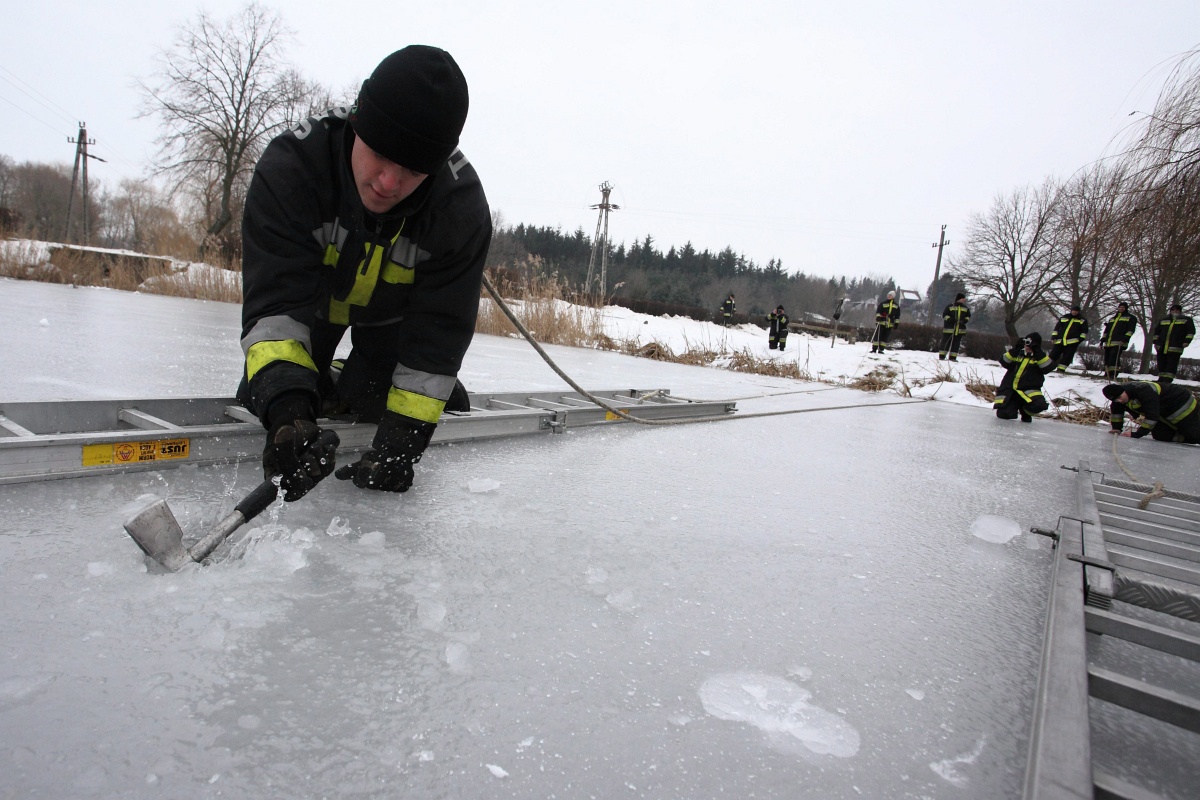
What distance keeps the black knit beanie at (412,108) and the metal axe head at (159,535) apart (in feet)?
2.80

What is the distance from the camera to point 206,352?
4.27m

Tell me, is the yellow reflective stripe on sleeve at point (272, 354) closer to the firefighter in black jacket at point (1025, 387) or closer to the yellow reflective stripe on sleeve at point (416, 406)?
the yellow reflective stripe on sleeve at point (416, 406)

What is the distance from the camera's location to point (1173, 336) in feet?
34.4

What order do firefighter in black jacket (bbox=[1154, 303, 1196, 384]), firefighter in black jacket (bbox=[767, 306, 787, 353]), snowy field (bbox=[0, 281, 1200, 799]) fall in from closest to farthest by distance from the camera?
1. snowy field (bbox=[0, 281, 1200, 799])
2. firefighter in black jacket (bbox=[1154, 303, 1196, 384])
3. firefighter in black jacket (bbox=[767, 306, 787, 353])

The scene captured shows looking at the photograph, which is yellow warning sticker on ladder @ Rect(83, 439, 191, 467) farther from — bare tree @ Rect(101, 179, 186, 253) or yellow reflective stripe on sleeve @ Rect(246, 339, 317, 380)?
bare tree @ Rect(101, 179, 186, 253)

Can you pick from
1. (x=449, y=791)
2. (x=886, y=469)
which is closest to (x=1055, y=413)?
(x=886, y=469)

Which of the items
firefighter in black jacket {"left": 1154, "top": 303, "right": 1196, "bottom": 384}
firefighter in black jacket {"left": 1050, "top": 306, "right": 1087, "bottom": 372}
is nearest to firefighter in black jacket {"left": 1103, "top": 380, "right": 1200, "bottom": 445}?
firefighter in black jacket {"left": 1154, "top": 303, "right": 1196, "bottom": 384}

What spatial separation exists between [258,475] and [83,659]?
3.22 feet

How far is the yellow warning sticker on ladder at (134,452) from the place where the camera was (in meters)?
1.63

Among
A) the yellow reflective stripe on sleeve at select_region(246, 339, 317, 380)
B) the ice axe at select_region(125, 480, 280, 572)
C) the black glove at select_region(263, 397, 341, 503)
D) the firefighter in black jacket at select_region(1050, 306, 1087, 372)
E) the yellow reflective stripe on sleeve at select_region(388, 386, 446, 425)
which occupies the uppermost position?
the firefighter in black jacket at select_region(1050, 306, 1087, 372)

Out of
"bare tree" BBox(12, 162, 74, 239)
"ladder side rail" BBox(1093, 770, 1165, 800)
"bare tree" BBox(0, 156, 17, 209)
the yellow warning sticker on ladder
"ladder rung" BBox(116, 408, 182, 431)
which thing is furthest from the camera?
"bare tree" BBox(0, 156, 17, 209)

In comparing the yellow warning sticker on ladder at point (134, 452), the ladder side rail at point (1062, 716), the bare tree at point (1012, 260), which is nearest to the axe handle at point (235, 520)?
the yellow warning sticker on ladder at point (134, 452)

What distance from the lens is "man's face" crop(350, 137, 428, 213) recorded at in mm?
1472

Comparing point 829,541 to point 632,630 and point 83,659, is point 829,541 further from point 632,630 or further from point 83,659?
point 83,659
